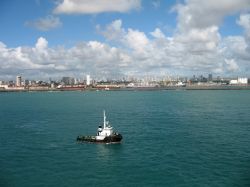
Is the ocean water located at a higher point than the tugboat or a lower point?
lower

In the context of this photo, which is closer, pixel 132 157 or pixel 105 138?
pixel 132 157

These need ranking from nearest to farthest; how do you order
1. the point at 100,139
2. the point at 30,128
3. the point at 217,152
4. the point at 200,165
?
the point at 200,165
the point at 217,152
the point at 100,139
the point at 30,128

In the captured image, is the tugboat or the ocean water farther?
the tugboat

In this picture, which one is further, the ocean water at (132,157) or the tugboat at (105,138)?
the tugboat at (105,138)

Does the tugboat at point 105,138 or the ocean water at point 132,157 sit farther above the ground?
the tugboat at point 105,138

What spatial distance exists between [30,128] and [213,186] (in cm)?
6029

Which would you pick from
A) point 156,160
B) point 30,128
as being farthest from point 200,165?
point 30,128

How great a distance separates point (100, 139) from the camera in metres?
72.9

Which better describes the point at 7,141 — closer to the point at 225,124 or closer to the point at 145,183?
the point at 145,183

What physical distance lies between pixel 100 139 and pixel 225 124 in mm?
38527

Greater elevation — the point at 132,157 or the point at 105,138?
the point at 105,138

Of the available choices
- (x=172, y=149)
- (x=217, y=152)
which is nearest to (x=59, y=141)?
(x=172, y=149)

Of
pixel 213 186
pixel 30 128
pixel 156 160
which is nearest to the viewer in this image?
pixel 213 186

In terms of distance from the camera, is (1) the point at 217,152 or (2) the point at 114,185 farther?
(1) the point at 217,152
